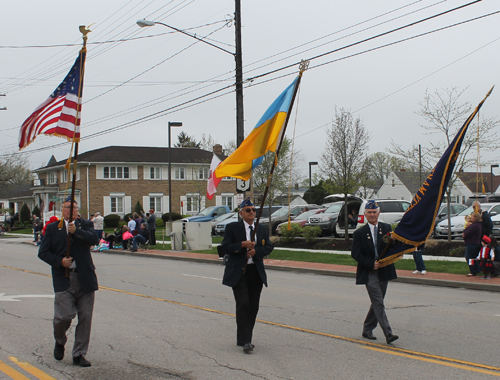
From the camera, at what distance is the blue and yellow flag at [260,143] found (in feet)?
25.2

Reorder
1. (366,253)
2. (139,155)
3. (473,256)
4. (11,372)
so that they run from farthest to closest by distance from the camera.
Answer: (139,155), (473,256), (366,253), (11,372)

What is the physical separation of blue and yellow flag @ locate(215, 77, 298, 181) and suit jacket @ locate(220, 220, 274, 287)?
1.12m

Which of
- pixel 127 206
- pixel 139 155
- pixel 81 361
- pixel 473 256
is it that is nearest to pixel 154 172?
pixel 139 155

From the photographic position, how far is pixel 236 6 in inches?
818

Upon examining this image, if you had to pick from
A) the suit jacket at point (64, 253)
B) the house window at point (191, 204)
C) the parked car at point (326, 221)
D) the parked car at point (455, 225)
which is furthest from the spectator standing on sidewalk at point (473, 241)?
the house window at point (191, 204)

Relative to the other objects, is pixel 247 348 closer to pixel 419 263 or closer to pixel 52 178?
pixel 419 263

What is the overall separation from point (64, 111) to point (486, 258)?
10333 millimetres

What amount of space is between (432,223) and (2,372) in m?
5.16

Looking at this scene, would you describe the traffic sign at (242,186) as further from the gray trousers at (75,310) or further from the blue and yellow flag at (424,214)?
the gray trousers at (75,310)

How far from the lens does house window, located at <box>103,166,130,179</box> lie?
54750mm

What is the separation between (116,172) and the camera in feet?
181

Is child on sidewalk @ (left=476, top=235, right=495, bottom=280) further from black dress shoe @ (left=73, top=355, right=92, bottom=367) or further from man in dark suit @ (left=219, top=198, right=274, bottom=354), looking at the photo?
black dress shoe @ (left=73, top=355, right=92, bottom=367)

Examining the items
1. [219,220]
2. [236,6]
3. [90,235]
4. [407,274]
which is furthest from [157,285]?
[219,220]

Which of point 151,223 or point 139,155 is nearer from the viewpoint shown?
point 151,223
